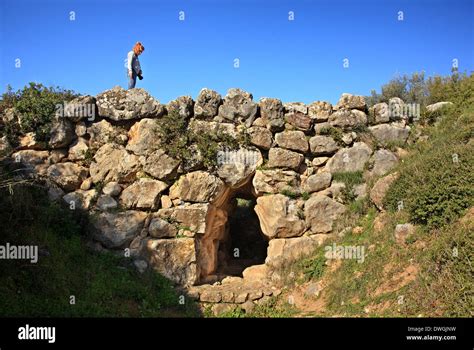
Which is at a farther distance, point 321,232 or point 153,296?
point 321,232

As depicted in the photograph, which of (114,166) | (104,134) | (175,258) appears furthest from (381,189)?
(104,134)

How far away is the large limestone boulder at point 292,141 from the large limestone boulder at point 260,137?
242 millimetres

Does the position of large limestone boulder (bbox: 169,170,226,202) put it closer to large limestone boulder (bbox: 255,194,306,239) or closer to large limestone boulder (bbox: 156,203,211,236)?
large limestone boulder (bbox: 156,203,211,236)

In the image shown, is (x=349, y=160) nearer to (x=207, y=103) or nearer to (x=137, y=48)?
(x=207, y=103)

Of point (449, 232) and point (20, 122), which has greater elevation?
point (20, 122)

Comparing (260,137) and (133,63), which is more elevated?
(133,63)

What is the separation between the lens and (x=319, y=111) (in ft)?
39.6

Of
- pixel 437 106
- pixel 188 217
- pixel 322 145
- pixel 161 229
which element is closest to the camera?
pixel 161 229

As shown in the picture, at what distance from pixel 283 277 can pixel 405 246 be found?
10.4ft

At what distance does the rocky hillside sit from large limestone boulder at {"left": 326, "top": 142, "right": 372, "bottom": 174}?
0.09ft

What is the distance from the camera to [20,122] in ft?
37.9

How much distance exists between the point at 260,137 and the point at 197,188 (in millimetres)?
2239
